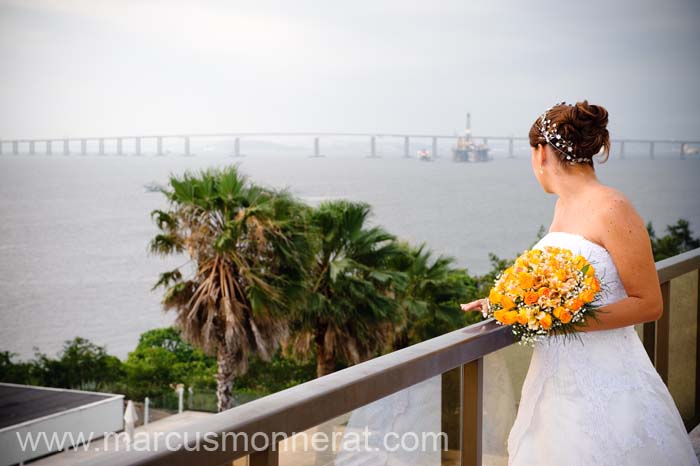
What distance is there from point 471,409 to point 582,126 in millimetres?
858

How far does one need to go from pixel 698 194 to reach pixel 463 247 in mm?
20803

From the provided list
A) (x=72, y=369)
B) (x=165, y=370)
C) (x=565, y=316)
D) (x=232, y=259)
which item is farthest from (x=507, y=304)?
(x=72, y=369)

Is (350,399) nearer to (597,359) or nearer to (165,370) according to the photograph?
(597,359)

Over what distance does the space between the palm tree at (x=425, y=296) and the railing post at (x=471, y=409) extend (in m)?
16.7

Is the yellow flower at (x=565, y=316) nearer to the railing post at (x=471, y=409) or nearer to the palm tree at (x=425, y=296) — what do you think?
the railing post at (x=471, y=409)

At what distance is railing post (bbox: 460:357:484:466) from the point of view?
194 cm

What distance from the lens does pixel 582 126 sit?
2.17 metres

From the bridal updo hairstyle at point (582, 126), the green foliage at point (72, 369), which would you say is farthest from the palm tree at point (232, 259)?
the green foliage at point (72, 369)

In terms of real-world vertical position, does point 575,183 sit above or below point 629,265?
above

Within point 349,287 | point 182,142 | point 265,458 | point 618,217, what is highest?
point 182,142

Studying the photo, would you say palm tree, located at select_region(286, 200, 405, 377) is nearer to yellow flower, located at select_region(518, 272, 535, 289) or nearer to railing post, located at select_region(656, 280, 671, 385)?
railing post, located at select_region(656, 280, 671, 385)

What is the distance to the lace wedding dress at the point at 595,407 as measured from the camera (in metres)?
2.12

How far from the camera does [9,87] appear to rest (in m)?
71.6

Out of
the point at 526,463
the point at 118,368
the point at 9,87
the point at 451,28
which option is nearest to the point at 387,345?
the point at 526,463
